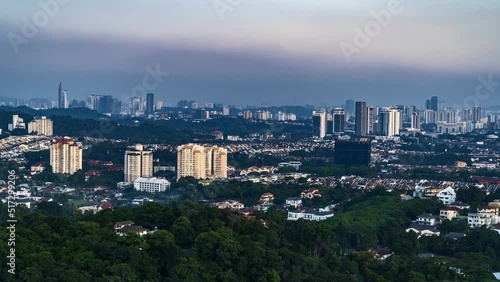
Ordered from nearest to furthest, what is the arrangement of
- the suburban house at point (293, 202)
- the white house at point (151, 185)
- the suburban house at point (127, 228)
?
the suburban house at point (127, 228)
the suburban house at point (293, 202)
the white house at point (151, 185)

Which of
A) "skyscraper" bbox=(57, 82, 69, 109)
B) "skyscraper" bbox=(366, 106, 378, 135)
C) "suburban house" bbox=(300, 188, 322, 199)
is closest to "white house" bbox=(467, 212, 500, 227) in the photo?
"suburban house" bbox=(300, 188, 322, 199)

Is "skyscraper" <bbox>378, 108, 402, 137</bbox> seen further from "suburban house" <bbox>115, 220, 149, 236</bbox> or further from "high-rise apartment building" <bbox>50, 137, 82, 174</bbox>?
"suburban house" <bbox>115, 220, 149, 236</bbox>

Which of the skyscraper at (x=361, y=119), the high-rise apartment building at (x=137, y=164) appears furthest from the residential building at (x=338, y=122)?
the high-rise apartment building at (x=137, y=164)

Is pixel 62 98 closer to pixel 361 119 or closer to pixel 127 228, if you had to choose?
pixel 361 119

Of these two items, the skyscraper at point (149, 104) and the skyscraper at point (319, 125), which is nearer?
the skyscraper at point (319, 125)

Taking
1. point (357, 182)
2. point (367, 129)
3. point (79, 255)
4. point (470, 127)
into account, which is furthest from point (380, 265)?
point (470, 127)

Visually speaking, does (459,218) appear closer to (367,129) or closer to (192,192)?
(192,192)

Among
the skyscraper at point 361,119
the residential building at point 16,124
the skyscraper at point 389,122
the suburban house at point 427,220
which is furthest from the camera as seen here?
the skyscraper at point 389,122

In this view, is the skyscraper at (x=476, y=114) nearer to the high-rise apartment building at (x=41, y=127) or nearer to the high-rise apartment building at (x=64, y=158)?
the high-rise apartment building at (x=41, y=127)
